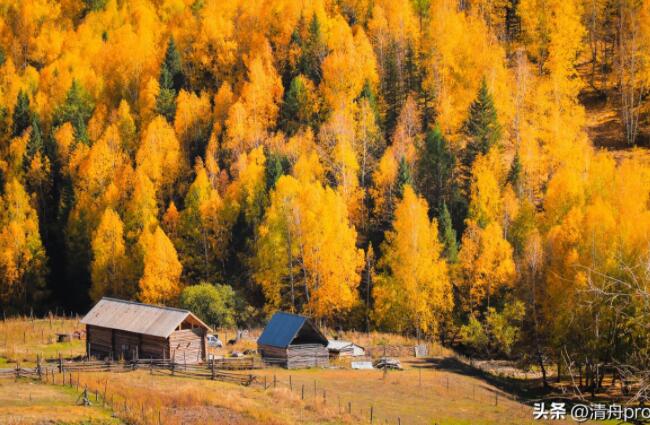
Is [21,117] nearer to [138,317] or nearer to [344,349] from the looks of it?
[138,317]

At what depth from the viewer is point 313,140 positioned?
83.7m

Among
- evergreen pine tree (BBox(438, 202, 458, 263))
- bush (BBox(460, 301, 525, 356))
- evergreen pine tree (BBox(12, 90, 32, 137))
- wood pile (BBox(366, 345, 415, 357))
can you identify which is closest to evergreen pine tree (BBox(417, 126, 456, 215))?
evergreen pine tree (BBox(438, 202, 458, 263))

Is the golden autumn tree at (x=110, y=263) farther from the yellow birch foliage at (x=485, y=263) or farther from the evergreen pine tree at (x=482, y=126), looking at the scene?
the evergreen pine tree at (x=482, y=126)

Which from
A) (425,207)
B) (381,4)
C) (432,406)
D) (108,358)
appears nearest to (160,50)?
(381,4)

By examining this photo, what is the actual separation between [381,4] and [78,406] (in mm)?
74683

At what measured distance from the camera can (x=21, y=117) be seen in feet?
328

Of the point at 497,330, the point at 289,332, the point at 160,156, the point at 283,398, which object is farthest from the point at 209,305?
the point at 283,398

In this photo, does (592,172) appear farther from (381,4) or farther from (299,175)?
(381,4)

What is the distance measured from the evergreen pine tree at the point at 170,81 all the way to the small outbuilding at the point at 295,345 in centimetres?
4439

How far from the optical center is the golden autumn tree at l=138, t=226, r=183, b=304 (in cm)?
7231

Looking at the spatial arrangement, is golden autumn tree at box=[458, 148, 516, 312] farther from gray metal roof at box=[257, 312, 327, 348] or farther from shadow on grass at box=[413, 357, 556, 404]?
gray metal roof at box=[257, 312, 327, 348]

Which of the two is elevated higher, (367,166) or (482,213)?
(367,166)

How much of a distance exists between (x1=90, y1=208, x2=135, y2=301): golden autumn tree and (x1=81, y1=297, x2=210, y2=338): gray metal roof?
1843cm

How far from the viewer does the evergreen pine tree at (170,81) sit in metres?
93.8
